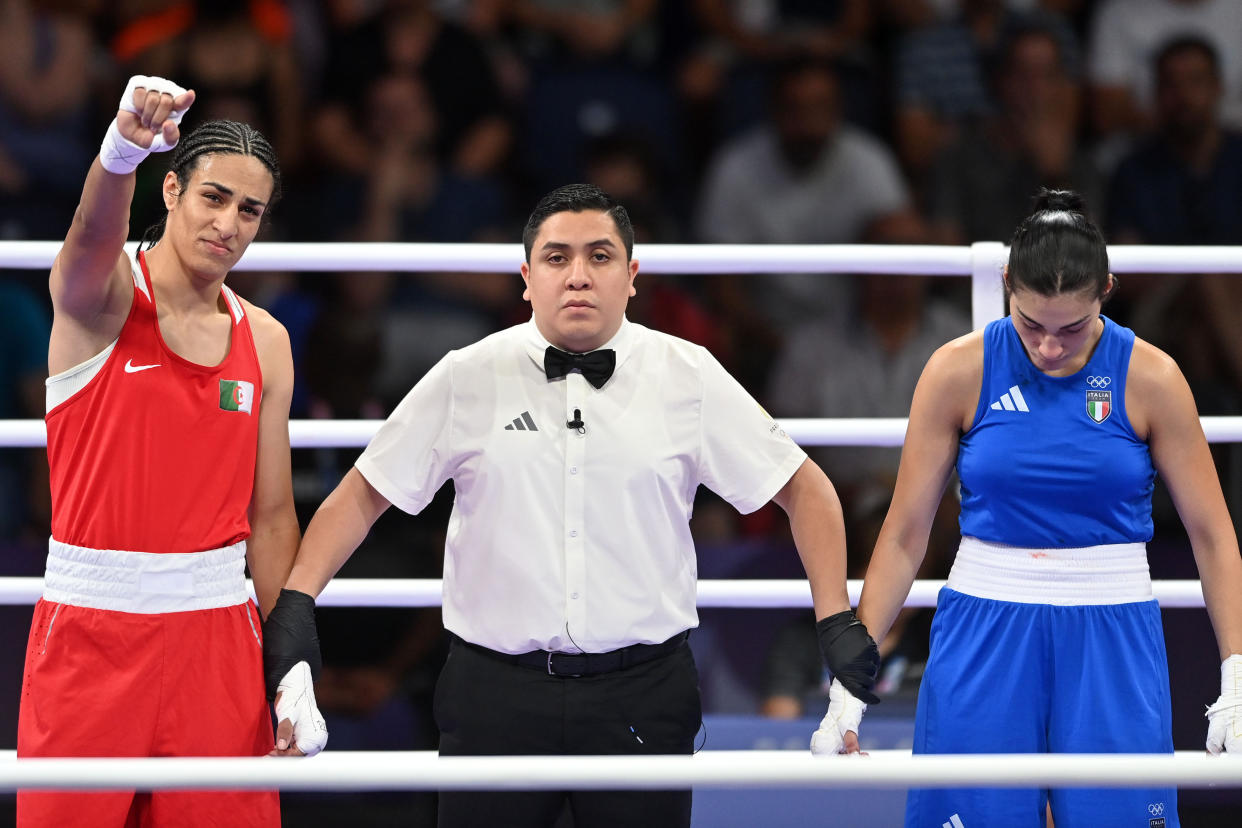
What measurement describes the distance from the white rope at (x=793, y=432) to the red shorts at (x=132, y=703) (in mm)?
491

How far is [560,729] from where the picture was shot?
2.06m

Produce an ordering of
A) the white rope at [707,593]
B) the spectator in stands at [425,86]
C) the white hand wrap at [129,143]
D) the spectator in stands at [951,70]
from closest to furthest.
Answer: the white hand wrap at [129,143] < the white rope at [707,593] < the spectator in stands at [425,86] < the spectator in stands at [951,70]

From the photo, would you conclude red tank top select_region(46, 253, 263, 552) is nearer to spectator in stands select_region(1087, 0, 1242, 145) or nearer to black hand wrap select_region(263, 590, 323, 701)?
black hand wrap select_region(263, 590, 323, 701)

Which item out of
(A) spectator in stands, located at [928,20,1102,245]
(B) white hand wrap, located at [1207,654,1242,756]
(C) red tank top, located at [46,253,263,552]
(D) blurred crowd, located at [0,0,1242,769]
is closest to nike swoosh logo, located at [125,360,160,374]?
(C) red tank top, located at [46,253,263,552]

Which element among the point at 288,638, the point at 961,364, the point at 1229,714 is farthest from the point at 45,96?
the point at 1229,714

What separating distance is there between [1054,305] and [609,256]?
0.67 metres

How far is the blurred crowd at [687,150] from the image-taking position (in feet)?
13.4

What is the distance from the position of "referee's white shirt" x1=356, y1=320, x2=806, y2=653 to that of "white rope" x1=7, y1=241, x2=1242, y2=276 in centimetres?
35

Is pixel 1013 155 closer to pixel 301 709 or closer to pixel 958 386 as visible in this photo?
pixel 958 386

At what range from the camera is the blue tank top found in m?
2.08

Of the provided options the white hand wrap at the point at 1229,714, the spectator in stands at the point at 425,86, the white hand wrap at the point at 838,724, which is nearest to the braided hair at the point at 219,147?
the white hand wrap at the point at 838,724

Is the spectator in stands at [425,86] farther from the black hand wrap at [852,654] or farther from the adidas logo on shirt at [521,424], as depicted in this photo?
the black hand wrap at [852,654]

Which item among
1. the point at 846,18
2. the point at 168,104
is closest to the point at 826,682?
the point at 168,104

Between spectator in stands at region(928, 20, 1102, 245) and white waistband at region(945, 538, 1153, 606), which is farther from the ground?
spectator in stands at region(928, 20, 1102, 245)
